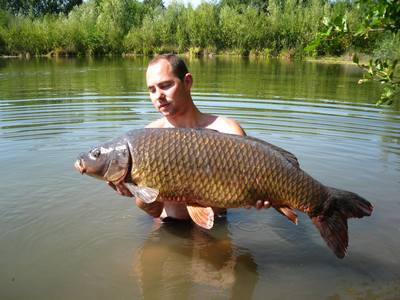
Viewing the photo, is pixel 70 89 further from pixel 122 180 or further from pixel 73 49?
pixel 73 49

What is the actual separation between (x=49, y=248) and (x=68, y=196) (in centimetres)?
134


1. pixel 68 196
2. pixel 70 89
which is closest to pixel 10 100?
pixel 70 89

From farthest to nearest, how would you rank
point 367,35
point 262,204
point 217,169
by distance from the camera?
point 367,35 → point 262,204 → point 217,169

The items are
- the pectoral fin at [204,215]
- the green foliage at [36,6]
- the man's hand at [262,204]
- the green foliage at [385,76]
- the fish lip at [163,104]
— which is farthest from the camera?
the green foliage at [36,6]

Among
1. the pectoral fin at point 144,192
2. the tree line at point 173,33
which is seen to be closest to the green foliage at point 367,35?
the pectoral fin at point 144,192

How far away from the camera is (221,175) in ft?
9.68

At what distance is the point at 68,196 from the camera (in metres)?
5.12

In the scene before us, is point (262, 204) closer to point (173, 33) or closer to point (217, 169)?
point (217, 169)

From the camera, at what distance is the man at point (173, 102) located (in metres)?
3.91

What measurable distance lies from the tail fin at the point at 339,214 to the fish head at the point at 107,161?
1.34 metres

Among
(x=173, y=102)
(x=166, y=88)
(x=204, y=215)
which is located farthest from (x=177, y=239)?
(x=166, y=88)

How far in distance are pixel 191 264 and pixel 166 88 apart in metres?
1.52

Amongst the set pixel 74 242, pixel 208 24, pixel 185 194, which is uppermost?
pixel 208 24

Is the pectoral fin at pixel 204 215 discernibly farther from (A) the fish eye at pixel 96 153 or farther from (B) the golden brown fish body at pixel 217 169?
(A) the fish eye at pixel 96 153
